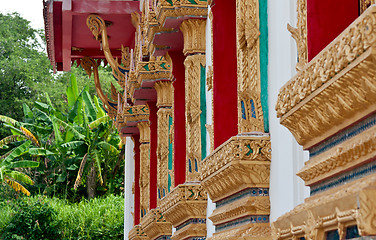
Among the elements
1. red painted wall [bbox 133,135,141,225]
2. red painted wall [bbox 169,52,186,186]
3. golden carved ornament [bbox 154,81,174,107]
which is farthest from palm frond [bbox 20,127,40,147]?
red painted wall [bbox 169,52,186,186]

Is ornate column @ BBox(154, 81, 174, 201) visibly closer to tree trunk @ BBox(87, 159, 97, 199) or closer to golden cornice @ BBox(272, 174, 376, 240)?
golden cornice @ BBox(272, 174, 376, 240)

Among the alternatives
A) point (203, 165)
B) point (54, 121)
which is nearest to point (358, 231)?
point (203, 165)

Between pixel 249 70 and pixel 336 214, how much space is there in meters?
2.58

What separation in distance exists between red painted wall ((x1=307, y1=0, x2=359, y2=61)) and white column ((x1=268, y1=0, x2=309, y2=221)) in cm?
83

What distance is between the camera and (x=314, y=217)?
3730mm

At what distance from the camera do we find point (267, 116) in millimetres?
5777

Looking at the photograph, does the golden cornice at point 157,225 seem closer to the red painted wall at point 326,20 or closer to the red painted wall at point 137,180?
the red painted wall at point 137,180

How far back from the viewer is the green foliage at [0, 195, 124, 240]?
2748 cm

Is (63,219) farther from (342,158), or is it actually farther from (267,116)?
(342,158)

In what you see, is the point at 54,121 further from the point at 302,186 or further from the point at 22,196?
the point at 302,186

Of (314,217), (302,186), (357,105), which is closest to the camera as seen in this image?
(357,105)

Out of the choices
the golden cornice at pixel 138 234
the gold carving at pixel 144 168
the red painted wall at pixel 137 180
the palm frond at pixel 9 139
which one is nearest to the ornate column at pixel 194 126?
the golden cornice at pixel 138 234

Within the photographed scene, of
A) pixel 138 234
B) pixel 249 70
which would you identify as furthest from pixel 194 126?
pixel 138 234

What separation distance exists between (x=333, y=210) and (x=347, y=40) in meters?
0.73
